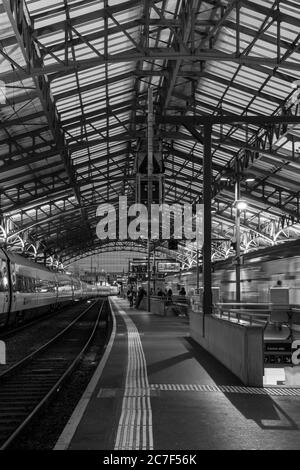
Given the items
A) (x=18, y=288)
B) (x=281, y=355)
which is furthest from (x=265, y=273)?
(x=281, y=355)

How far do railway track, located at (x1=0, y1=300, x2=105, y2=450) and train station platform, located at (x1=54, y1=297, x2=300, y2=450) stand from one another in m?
0.80

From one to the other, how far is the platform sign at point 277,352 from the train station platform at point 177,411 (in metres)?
1.00

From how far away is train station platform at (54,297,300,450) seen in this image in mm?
6414

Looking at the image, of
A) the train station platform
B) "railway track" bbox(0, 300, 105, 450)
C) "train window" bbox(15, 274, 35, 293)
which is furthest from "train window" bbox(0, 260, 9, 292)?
the train station platform

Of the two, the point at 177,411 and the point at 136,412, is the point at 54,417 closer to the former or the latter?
the point at 136,412

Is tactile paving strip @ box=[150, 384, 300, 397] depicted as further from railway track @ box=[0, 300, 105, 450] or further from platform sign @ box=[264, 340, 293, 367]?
railway track @ box=[0, 300, 105, 450]

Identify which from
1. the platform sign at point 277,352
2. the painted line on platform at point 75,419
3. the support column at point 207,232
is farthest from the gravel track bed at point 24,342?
the platform sign at point 277,352

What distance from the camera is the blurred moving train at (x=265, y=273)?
65.4ft

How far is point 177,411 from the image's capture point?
8.06m

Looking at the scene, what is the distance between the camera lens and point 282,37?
61.4ft

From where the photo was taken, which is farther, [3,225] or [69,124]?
[3,225]
